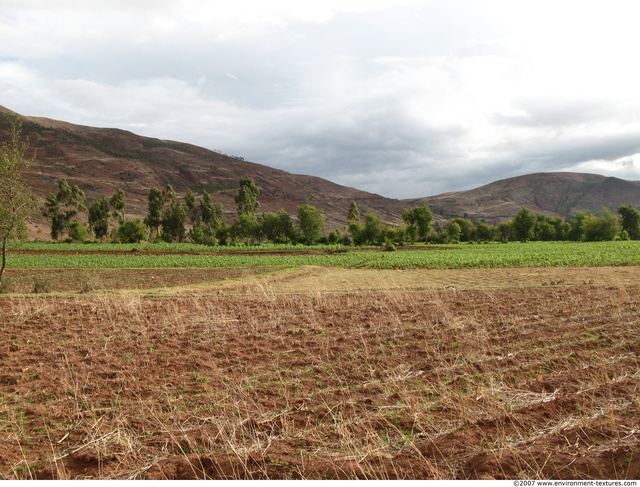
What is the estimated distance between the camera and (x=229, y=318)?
14.3m

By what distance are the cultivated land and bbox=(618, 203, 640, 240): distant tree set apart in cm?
10946

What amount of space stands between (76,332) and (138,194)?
198959 mm

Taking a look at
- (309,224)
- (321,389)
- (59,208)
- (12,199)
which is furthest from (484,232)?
(321,389)

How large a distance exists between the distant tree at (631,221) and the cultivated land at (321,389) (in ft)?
359

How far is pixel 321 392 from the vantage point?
25.7 feet

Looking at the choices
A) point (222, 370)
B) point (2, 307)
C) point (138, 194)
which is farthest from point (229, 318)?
point (138, 194)

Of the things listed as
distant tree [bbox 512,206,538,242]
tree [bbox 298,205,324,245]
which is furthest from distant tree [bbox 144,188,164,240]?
distant tree [bbox 512,206,538,242]

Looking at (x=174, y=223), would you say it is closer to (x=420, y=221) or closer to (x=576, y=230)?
(x=420, y=221)

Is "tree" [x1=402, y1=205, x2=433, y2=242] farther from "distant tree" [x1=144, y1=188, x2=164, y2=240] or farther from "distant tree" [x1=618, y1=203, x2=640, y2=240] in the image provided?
"distant tree" [x1=144, y1=188, x2=164, y2=240]

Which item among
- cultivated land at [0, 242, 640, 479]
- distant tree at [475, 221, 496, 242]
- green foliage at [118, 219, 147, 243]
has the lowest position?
cultivated land at [0, 242, 640, 479]

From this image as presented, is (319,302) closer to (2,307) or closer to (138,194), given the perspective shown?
(2,307)

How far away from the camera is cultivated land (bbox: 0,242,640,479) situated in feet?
17.6

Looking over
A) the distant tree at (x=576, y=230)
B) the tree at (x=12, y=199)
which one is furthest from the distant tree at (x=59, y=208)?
the distant tree at (x=576, y=230)

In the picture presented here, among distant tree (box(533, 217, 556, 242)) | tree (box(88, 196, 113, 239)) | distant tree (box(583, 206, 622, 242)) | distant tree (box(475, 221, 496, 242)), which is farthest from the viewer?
distant tree (box(475, 221, 496, 242))
